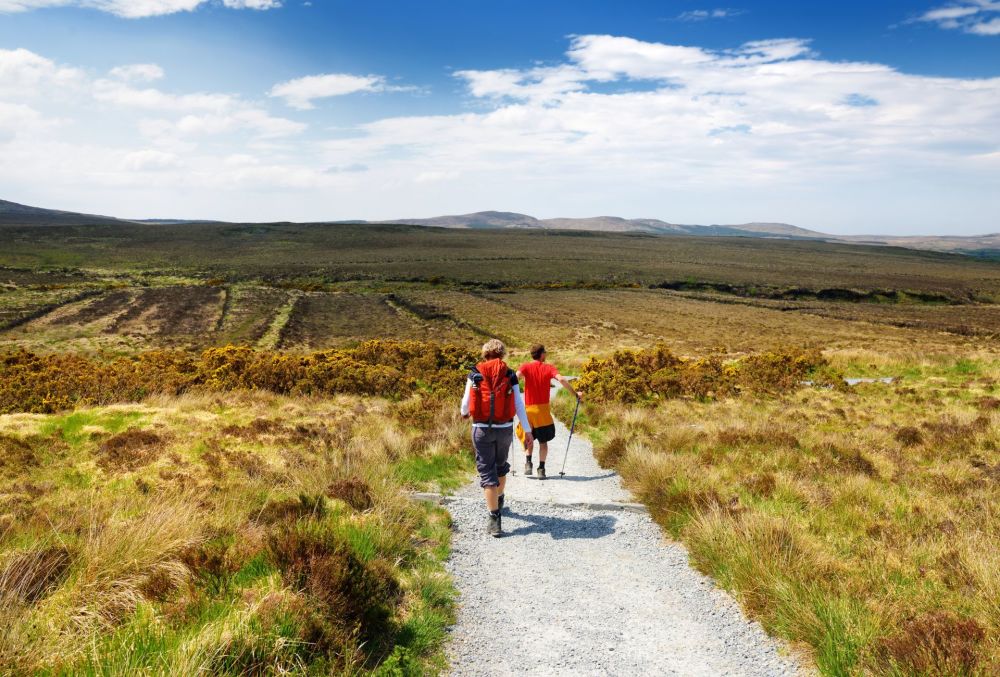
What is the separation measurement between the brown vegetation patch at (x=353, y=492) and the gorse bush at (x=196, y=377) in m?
12.1

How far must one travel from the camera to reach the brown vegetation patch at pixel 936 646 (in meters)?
3.55

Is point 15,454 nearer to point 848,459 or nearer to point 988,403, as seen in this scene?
point 848,459

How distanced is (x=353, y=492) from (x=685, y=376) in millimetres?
15358

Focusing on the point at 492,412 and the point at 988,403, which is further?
the point at 988,403

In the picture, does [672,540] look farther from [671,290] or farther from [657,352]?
[671,290]

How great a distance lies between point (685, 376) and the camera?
19938 mm

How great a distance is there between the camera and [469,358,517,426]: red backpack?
6.50m

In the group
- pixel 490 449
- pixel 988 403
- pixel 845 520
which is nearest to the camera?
pixel 490 449

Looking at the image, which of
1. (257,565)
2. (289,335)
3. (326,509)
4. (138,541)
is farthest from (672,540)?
(289,335)

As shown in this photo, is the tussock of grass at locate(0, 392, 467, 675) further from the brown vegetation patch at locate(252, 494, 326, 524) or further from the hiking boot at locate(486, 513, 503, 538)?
the hiking boot at locate(486, 513, 503, 538)

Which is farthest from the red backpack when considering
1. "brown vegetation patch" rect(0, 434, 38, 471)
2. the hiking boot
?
"brown vegetation patch" rect(0, 434, 38, 471)

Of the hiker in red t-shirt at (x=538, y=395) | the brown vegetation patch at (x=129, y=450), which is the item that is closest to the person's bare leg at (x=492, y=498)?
the hiker in red t-shirt at (x=538, y=395)

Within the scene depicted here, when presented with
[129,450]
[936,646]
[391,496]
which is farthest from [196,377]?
[936,646]

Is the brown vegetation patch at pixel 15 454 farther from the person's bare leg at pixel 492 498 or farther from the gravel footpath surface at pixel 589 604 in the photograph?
the person's bare leg at pixel 492 498
